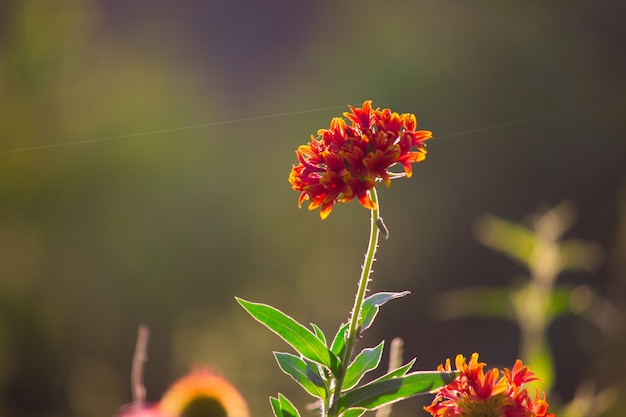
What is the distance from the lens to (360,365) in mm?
567

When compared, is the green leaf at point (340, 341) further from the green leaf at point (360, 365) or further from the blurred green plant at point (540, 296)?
the blurred green plant at point (540, 296)

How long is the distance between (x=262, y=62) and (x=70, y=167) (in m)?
1.49

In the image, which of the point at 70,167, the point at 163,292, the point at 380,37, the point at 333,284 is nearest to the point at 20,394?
the point at 163,292

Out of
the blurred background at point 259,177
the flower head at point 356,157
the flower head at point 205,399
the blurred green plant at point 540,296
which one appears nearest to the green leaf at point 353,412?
the flower head at point 356,157

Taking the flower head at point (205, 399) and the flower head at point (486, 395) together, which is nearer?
the flower head at point (486, 395)

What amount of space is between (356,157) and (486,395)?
0.62 ft

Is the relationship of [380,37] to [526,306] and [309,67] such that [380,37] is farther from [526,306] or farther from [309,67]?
[526,306]

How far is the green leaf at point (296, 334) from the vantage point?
1.77 ft

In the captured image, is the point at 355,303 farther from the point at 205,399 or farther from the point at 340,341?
the point at 205,399

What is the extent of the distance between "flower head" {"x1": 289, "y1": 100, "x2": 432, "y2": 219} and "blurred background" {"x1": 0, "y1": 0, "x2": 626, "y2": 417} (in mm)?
1169

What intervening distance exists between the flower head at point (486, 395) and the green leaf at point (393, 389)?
0.05 feet

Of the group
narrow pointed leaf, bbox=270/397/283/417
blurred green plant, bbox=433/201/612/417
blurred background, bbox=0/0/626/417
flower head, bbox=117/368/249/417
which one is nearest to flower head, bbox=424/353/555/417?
narrow pointed leaf, bbox=270/397/283/417

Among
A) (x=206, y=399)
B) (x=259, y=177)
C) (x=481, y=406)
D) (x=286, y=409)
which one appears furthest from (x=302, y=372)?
(x=259, y=177)

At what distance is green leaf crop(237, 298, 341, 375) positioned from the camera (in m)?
0.54
